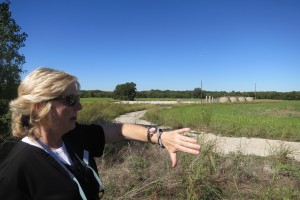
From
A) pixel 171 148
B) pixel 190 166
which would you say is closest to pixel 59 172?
pixel 171 148

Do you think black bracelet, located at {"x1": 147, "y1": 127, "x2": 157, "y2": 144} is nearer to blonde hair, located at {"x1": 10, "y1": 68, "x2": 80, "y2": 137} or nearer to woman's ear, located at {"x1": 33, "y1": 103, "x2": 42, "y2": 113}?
blonde hair, located at {"x1": 10, "y1": 68, "x2": 80, "y2": 137}

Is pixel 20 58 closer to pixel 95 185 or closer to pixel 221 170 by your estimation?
pixel 221 170

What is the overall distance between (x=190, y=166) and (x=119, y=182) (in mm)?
1202

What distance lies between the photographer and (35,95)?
1.79 meters

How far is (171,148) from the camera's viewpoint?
A: 203 cm

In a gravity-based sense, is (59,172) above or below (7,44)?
below

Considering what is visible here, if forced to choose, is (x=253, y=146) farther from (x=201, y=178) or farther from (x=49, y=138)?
(x=49, y=138)

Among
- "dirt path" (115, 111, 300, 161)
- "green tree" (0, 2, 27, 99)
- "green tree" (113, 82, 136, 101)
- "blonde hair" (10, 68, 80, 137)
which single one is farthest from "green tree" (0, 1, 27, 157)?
"green tree" (113, 82, 136, 101)

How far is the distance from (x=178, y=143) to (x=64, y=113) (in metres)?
0.76

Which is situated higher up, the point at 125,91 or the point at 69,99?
the point at 125,91

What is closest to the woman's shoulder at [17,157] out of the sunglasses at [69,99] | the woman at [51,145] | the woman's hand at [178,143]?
the woman at [51,145]

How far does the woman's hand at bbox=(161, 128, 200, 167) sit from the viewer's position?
1.83m

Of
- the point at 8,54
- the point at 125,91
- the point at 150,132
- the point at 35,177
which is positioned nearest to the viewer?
the point at 35,177

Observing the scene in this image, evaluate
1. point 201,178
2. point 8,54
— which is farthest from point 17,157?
point 8,54
